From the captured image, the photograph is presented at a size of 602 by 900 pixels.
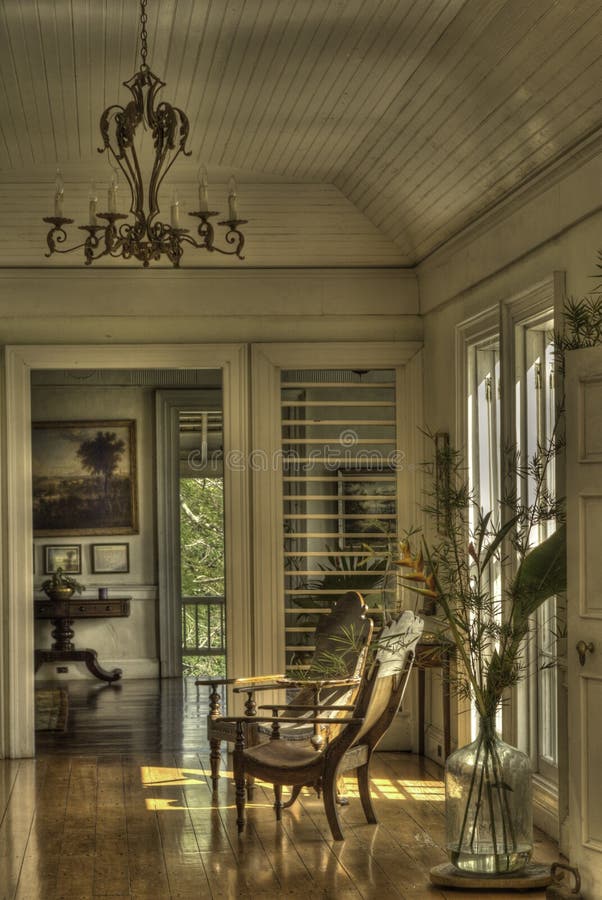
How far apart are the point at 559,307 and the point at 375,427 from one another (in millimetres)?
2890

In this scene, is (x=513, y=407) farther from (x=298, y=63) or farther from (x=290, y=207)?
(x=290, y=207)

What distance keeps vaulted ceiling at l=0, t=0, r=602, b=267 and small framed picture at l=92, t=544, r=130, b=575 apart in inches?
177

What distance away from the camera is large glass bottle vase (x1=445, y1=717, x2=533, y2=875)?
16.1 feet

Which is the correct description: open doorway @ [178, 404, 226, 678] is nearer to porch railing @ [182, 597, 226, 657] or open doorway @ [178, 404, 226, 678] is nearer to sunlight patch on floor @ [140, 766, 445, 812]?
porch railing @ [182, 597, 226, 657]

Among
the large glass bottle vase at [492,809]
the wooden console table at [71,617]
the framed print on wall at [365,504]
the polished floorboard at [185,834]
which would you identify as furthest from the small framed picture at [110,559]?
the large glass bottle vase at [492,809]

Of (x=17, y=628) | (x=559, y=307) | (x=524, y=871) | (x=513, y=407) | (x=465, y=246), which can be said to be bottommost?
(x=524, y=871)

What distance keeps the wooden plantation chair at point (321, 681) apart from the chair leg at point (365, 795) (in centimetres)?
43

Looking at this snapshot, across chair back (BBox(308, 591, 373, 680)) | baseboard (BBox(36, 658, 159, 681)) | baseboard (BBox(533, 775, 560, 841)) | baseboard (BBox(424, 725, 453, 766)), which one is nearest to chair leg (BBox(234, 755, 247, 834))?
chair back (BBox(308, 591, 373, 680))

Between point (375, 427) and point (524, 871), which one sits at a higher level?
point (375, 427)

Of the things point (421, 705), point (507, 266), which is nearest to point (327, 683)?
point (421, 705)

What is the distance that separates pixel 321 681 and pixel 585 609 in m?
2.09

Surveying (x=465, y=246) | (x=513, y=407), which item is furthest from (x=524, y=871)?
(x=465, y=246)

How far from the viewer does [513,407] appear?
6.06 meters

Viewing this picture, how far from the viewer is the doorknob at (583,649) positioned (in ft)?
15.2
